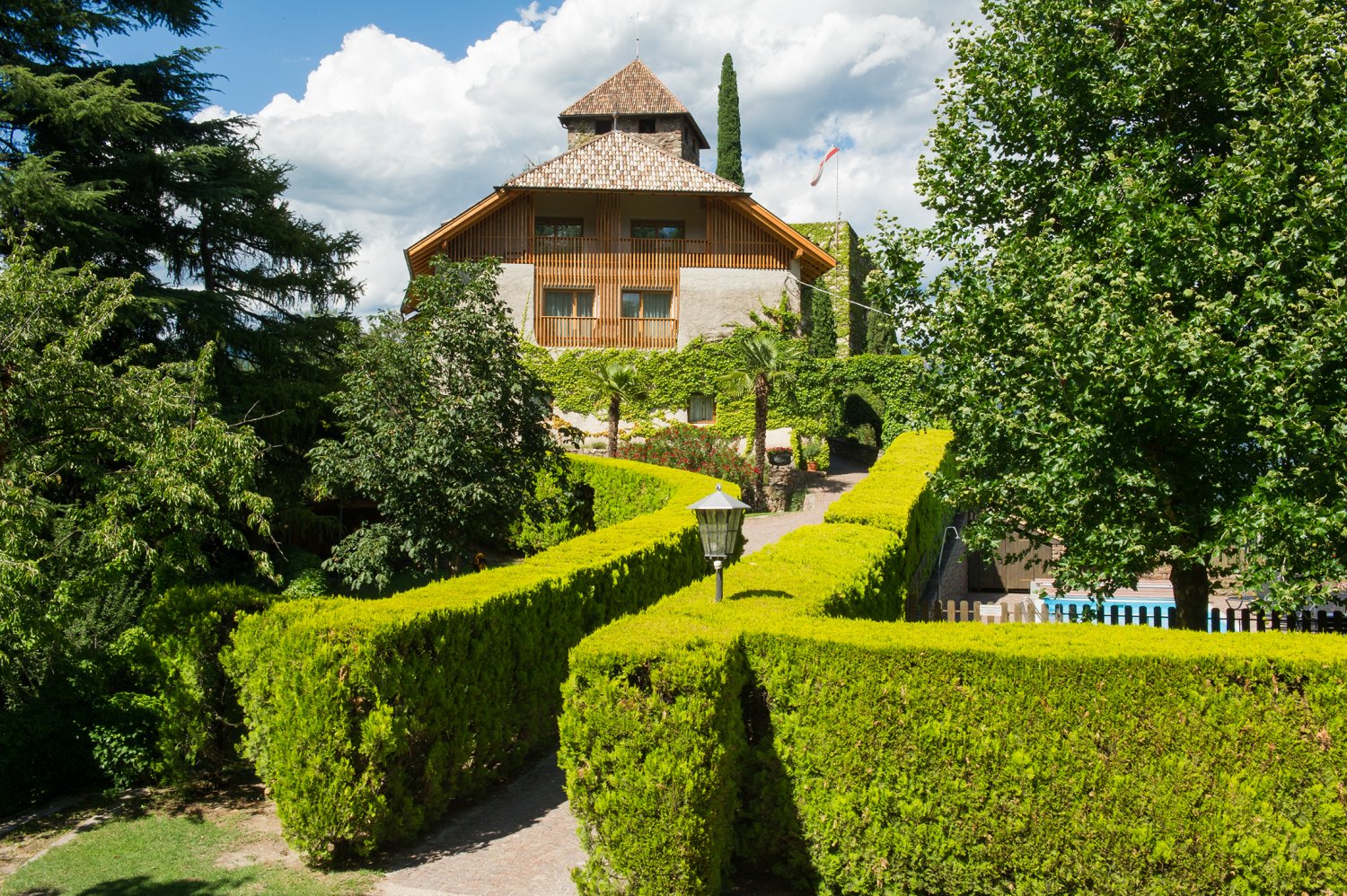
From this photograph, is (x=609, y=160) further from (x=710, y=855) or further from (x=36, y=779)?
(x=710, y=855)

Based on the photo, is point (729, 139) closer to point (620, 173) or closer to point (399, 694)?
point (620, 173)

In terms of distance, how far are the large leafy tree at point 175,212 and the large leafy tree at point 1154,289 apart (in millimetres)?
9797

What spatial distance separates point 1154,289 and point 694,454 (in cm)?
1777

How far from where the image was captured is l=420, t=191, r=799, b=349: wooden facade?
32.2 m

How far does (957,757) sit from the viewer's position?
5719 mm

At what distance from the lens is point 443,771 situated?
7371 mm

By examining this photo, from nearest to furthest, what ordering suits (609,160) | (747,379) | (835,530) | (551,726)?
(551,726), (835,530), (747,379), (609,160)

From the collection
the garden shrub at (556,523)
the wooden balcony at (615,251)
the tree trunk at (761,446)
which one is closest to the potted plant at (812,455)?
the tree trunk at (761,446)

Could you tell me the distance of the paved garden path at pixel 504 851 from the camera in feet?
21.1

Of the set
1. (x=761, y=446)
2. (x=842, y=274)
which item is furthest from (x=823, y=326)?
(x=761, y=446)

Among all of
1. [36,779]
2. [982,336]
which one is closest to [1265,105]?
[982,336]

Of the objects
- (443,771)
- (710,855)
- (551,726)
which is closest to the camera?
(710,855)

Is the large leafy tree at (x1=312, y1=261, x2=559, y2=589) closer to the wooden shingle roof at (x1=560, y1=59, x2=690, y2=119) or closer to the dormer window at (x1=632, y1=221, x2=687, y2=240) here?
the dormer window at (x1=632, y1=221, x2=687, y2=240)

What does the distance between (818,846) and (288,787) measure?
363cm
